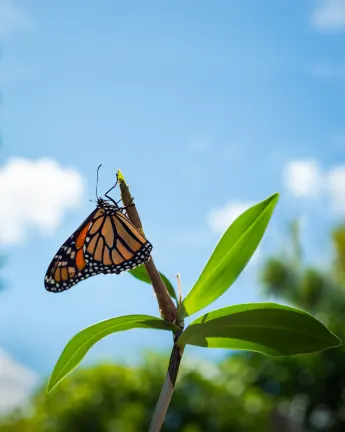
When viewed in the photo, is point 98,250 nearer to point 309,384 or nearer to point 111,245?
point 111,245

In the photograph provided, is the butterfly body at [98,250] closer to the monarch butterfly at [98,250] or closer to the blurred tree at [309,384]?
the monarch butterfly at [98,250]

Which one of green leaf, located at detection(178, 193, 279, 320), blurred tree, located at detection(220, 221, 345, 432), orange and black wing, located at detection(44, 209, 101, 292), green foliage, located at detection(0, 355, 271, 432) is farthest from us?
blurred tree, located at detection(220, 221, 345, 432)

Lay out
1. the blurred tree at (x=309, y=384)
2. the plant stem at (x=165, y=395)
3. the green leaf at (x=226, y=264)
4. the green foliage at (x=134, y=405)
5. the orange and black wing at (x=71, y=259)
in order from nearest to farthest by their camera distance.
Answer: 1. the plant stem at (x=165, y=395)
2. the green leaf at (x=226, y=264)
3. the orange and black wing at (x=71, y=259)
4. the green foliage at (x=134, y=405)
5. the blurred tree at (x=309, y=384)

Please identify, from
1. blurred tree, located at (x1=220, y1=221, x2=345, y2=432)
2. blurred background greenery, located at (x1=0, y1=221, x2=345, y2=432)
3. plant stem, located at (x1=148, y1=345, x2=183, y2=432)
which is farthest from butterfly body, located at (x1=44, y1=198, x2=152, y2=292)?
blurred tree, located at (x1=220, y1=221, x2=345, y2=432)

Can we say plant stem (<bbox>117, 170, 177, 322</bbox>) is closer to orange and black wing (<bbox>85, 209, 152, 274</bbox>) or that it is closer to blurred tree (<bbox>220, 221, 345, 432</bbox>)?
orange and black wing (<bbox>85, 209, 152, 274</bbox>)

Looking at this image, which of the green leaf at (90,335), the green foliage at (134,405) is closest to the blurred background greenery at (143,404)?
the green foliage at (134,405)

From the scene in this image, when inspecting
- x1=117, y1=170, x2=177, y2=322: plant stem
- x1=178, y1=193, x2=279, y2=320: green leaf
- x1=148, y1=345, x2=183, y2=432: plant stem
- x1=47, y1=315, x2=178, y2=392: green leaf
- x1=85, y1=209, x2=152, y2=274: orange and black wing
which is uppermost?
x1=85, y1=209, x2=152, y2=274: orange and black wing

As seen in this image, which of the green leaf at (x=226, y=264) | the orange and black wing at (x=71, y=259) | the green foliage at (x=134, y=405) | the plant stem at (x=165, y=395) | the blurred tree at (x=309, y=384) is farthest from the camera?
the blurred tree at (x=309, y=384)

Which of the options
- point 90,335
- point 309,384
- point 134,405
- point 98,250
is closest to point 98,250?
point 98,250
